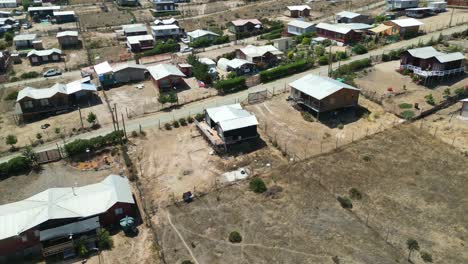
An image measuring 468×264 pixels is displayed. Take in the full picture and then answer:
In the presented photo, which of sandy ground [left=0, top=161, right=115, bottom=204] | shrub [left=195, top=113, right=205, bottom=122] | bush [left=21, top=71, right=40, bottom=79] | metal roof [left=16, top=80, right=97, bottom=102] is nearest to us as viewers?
sandy ground [left=0, top=161, right=115, bottom=204]

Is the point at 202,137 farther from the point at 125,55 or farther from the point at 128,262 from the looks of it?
the point at 125,55

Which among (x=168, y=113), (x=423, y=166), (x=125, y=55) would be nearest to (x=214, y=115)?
(x=168, y=113)

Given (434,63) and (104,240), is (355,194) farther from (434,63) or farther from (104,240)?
(434,63)

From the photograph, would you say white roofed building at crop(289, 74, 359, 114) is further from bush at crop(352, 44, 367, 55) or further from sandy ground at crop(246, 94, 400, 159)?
bush at crop(352, 44, 367, 55)

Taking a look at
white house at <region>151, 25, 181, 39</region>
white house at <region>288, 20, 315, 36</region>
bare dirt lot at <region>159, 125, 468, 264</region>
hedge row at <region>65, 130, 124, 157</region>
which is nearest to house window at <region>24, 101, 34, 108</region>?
hedge row at <region>65, 130, 124, 157</region>

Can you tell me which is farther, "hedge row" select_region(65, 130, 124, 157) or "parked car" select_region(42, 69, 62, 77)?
"parked car" select_region(42, 69, 62, 77)
